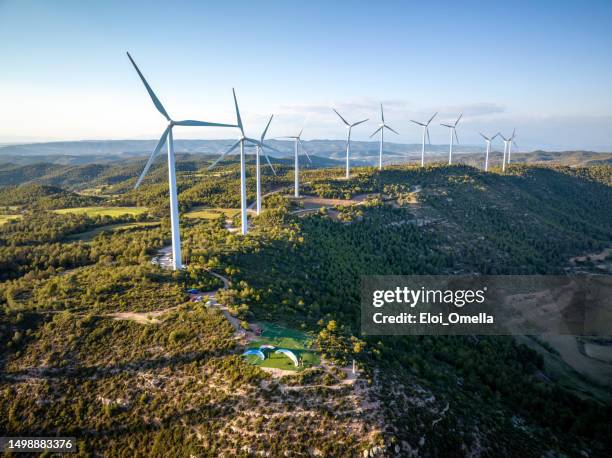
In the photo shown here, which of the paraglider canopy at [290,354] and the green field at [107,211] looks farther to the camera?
the green field at [107,211]

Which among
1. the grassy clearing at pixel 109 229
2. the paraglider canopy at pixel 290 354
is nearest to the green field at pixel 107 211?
the grassy clearing at pixel 109 229

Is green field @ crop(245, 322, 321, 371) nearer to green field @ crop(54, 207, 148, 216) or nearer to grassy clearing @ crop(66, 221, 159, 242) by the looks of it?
grassy clearing @ crop(66, 221, 159, 242)

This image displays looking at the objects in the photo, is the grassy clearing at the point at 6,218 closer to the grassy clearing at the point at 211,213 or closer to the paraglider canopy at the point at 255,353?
the grassy clearing at the point at 211,213

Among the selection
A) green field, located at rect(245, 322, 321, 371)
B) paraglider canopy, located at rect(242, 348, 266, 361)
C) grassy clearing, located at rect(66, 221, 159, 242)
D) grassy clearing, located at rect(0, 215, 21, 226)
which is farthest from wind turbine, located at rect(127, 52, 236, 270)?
grassy clearing, located at rect(0, 215, 21, 226)

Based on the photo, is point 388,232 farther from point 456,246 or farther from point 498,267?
point 498,267

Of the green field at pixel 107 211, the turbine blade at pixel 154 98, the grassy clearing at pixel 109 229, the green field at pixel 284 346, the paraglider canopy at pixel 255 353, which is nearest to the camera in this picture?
the green field at pixel 284 346

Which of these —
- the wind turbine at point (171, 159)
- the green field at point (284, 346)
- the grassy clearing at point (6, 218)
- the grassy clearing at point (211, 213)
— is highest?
the wind turbine at point (171, 159)
